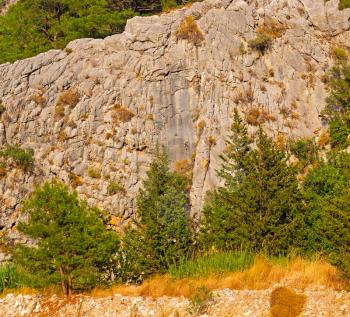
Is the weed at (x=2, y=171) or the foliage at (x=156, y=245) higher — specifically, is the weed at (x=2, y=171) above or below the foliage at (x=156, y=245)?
above

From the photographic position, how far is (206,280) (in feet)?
41.7

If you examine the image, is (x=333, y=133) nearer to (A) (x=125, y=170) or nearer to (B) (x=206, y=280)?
(A) (x=125, y=170)

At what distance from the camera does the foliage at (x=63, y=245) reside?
43.3 ft

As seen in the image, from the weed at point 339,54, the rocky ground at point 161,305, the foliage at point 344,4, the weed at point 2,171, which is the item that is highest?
the foliage at point 344,4

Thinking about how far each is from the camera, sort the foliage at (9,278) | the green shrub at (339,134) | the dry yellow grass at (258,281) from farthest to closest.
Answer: the green shrub at (339,134) → the foliage at (9,278) → the dry yellow grass at (258,281)

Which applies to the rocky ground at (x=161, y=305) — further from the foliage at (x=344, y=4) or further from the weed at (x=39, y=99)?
the foliage at (x=344, y=4)

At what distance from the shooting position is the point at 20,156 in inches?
1404

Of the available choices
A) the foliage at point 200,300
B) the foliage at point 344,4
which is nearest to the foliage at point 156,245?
the foliage at point 200,300

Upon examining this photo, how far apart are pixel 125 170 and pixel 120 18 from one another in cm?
1851

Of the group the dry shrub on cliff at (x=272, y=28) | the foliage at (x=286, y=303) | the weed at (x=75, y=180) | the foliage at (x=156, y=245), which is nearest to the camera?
the foliage at (x=286, y=303)

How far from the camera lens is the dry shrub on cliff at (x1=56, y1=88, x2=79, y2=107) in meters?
38.7

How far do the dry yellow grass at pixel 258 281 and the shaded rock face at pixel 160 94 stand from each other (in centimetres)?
2106

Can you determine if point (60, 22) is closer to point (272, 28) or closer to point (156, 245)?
point (272, 28)

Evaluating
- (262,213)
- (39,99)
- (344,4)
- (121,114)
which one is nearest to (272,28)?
(344,4)
